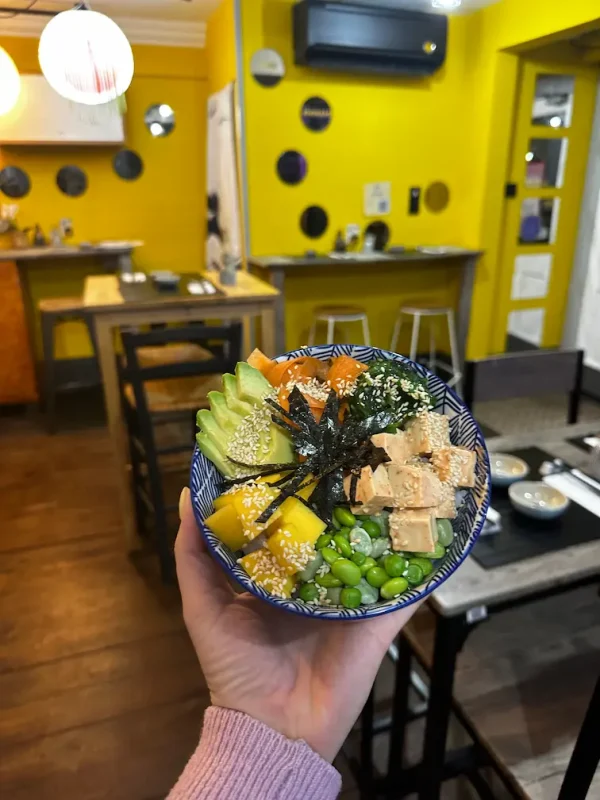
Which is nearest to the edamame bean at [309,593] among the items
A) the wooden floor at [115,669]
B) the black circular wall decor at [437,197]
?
the wooden floor at [115,669]

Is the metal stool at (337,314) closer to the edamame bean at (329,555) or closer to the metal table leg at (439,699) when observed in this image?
the metal table leg at (439,699)

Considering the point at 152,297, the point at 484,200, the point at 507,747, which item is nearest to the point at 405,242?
the point at 484,200

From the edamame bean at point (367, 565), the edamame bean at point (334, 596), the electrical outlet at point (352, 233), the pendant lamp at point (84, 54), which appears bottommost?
the edamame bean at point (334, 596)

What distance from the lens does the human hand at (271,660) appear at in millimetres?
747

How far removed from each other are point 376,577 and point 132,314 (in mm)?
1568

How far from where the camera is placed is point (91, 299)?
2.04 metres

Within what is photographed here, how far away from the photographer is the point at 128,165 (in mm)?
4133

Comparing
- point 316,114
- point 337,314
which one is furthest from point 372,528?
point 316,114

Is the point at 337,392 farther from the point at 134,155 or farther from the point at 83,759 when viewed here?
the point at 134,155

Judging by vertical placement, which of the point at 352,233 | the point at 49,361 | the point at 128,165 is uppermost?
the point at 128,165

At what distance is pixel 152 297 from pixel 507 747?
68.7 inches

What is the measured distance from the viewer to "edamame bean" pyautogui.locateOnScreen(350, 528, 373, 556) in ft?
2.21

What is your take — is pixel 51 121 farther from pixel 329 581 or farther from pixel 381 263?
pixel 329 581

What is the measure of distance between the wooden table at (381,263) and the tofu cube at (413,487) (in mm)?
2701
